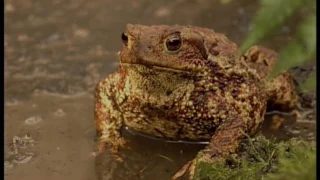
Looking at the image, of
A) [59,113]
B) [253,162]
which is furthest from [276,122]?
[59,113]

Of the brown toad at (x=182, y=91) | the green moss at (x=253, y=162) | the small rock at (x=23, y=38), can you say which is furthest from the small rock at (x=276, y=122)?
the small rock at (x=23, y=38)

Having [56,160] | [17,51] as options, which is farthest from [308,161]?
[17,51]

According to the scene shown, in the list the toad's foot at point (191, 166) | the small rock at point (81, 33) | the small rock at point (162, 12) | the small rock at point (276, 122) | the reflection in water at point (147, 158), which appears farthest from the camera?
the small rock at point (162, 12)

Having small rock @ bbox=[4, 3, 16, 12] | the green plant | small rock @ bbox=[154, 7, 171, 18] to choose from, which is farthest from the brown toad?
small rock @ bbox=[4, 3, 16, 12]

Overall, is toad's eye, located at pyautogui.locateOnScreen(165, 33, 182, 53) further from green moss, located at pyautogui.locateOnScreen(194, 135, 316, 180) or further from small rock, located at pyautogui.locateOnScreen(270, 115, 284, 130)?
small rock, located at pyautogui.locateOnScreen(270, 115, 284, 130)

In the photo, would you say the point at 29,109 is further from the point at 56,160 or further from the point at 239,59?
the point at 239,59

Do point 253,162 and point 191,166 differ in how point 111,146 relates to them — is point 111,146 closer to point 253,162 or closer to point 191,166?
point 191,166

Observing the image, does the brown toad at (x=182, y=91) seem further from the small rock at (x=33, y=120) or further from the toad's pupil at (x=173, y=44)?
the small rock at (x=33, y=120)

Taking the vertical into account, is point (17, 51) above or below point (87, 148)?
above
